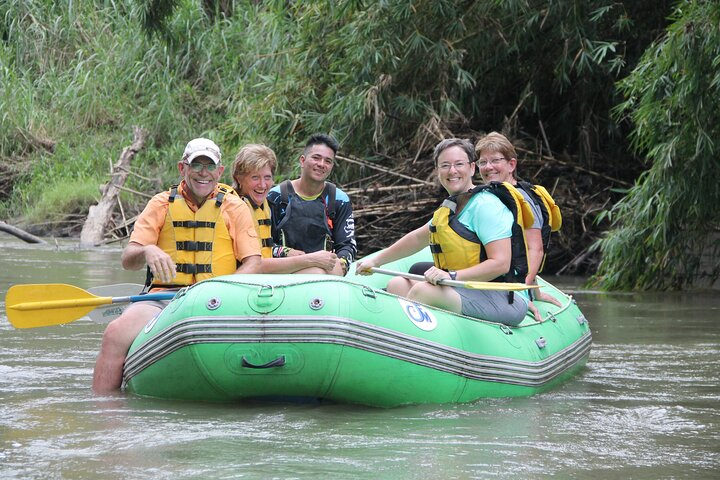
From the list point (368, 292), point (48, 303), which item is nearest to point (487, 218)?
point (368, 292)

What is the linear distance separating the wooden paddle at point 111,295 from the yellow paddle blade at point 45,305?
7cm

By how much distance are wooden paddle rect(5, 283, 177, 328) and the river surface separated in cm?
25

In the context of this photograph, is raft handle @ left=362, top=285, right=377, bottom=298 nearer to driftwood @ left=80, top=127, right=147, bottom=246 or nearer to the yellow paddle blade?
the yellow paddle blade

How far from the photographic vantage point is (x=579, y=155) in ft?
33.2

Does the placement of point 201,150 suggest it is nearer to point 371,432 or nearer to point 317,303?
point 317,303

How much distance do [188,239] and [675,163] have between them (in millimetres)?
4350

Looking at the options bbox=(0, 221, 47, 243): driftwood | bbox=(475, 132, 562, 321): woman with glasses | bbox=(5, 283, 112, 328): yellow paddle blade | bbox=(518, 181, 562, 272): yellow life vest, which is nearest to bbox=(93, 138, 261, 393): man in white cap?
bbox=(5, 283, 112, 328): yellow paddle blade

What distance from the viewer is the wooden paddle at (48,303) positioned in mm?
4496

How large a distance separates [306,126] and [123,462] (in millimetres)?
7204

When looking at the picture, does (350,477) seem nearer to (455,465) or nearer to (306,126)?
(455,465)

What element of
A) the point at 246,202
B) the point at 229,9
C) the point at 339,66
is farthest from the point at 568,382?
the point at 229,9

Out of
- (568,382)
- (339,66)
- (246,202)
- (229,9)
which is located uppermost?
(229,9)

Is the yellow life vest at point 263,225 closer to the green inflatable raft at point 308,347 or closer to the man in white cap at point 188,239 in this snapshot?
the man in white cap at point 188,239

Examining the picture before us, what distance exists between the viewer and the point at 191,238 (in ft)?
14.4
